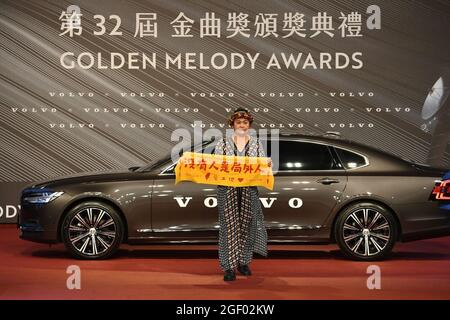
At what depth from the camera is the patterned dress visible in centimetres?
683

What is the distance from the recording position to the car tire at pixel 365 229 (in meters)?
8.05

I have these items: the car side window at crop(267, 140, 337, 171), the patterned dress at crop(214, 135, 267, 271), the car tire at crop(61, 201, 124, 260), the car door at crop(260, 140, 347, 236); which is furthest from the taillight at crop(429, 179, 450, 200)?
the car tire at crop(61, 201, 124, 260)

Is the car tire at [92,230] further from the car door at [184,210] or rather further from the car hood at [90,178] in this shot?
the car door at [184,210]

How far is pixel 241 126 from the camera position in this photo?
6.71 meters

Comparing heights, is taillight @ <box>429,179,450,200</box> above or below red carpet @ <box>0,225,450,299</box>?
above

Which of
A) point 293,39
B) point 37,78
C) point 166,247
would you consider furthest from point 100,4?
point 166,247

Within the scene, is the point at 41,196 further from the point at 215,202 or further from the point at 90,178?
the point at 215,202

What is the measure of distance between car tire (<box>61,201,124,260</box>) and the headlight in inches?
9.6

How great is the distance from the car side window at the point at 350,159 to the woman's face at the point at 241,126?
1827 millimetres

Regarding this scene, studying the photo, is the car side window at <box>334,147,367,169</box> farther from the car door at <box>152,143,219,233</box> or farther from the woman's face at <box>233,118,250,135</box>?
the woman's face at <box>233,118,250,135</box>

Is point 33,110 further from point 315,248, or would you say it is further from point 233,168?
point 233,168

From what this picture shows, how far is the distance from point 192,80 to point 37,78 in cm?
228

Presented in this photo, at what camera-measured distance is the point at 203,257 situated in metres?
8.50

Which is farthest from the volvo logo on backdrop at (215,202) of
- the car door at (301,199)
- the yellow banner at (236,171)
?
the yellow banner at (236,171)
